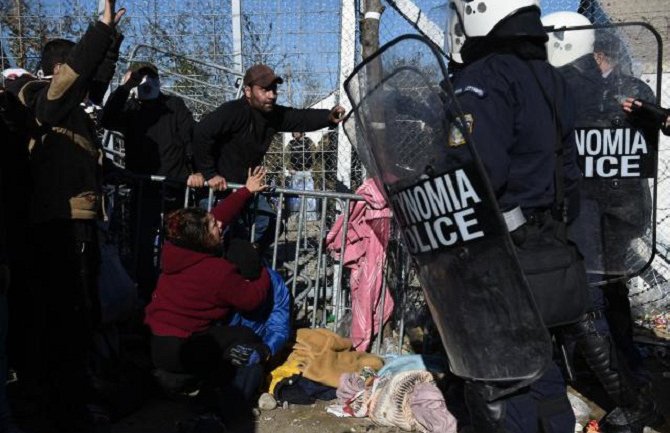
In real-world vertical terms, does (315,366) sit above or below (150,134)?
below

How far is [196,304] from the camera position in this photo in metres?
4.33

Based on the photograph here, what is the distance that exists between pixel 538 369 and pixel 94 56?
87.4 inches

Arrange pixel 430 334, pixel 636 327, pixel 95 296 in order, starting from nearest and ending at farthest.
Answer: pixel 95 296 < pixel 430 334 < pixel 636 327

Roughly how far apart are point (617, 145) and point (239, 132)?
2653 millimetres

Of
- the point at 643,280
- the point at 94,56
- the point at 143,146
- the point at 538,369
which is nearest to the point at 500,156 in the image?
the point at 538,369

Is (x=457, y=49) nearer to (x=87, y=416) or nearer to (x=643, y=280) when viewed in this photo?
(x=87, y=416)

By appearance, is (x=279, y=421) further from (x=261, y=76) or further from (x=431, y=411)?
(x=261, y=76)

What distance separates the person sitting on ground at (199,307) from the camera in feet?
14.1

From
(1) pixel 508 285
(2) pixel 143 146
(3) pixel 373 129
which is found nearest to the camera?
(1) pixel 508 285

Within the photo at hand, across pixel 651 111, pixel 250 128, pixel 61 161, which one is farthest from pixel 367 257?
pixel 61 161

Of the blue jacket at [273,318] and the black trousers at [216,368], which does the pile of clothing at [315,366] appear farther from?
the black trousers at [216,368]

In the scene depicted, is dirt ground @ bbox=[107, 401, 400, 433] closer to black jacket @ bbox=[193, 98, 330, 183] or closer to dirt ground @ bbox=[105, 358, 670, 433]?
dirt ground @ bbox=[105, 358, 670, 433]

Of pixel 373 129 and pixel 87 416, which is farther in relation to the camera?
pixel 87 416

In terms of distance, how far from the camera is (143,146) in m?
5.77
